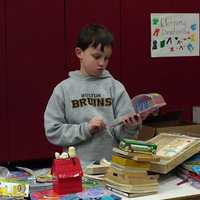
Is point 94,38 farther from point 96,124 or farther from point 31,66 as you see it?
point 31,66

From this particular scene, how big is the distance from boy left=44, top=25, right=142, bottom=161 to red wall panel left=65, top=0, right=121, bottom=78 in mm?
1230

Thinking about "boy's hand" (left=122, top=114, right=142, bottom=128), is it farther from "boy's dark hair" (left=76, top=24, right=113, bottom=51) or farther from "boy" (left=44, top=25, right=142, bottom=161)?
"boy's dark hair" (left=76, top=24, right=113, bottom=51)

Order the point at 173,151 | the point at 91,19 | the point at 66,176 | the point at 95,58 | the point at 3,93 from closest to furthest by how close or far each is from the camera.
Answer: the point at 66,176
the point at 173,151
the point at 95,58
the point at 3,93
the point at 91,19

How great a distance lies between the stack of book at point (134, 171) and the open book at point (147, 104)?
0.30 meters

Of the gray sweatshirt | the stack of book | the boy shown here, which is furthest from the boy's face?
the stack of book

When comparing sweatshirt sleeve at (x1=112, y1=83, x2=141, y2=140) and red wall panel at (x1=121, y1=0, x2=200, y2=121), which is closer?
sweatshirt sleeve at (x1=112, y1=83, x2=141, y2=140)

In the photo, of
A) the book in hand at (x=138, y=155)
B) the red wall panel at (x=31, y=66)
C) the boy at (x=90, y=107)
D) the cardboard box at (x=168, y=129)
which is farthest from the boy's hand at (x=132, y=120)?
the red wall panel at (x=31, y=66)

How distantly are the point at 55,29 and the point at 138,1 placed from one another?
68 cm

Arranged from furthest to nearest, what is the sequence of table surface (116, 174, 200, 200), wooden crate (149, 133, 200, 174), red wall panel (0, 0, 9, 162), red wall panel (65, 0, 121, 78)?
red wall panel (65, 0, 121, 78), red wall panel (0, 0, 9, 162), wooden crate (149, 133, 200, 174), table surface (116, 174, 200, 200)

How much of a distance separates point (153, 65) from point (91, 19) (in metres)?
0.61

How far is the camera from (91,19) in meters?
3.46

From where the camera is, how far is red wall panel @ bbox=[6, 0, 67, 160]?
3264 mm

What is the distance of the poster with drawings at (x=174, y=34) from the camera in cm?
366

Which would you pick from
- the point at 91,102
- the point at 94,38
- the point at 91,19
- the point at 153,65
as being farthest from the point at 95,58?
the point at 153,65
